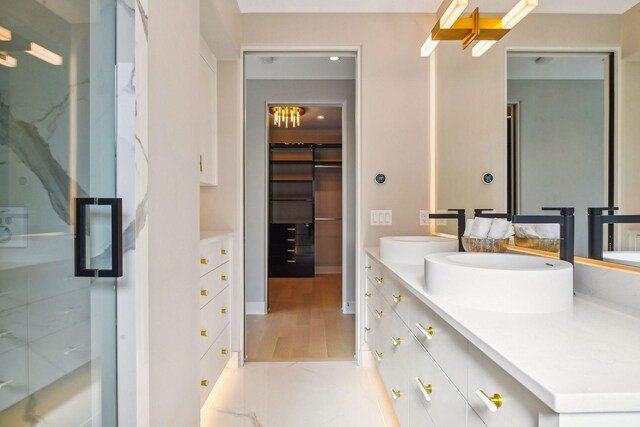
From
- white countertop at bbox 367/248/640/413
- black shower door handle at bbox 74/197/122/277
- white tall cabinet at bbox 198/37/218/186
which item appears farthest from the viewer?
white tall cabinet at bbox 198/37/218/186

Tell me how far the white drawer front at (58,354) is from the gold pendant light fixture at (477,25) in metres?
1.96

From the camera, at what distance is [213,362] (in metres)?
1.99

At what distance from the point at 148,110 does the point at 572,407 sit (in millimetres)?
1223

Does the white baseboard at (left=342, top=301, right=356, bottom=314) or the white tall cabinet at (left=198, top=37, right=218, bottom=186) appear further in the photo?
the white baseboard at (left=342, top=301, right=356, bottom=314)

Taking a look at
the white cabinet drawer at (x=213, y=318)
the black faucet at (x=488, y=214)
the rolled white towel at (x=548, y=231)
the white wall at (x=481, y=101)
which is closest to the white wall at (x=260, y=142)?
the white cabinet drawer at (x=213, y=318)

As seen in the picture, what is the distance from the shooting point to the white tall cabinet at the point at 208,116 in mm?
2246

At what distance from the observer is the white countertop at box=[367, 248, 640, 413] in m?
0.53

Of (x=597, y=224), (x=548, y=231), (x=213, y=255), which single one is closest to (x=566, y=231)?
(x=597, y=224)

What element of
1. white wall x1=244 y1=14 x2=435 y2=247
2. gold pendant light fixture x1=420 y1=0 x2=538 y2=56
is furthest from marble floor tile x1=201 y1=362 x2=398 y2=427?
gold pendant light fixture x1=420 y1=0 x2=538 y2=56

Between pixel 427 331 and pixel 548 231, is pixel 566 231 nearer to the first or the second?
pixel 548 231

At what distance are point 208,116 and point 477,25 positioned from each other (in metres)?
1.70

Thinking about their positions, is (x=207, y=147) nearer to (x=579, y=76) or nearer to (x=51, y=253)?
(x=51, y=253)

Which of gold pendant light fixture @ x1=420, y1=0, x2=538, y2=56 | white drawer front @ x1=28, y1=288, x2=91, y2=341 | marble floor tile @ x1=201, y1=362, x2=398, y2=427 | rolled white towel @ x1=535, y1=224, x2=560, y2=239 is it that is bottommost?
marble floor tile @ x1=201, y1=362, x2=398, y2=427

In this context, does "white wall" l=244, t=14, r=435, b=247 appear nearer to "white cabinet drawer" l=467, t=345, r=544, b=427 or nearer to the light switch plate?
the light switch plate
